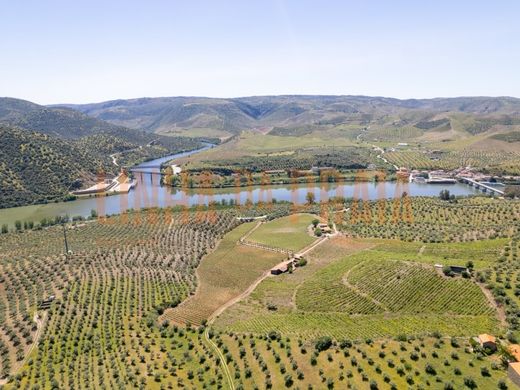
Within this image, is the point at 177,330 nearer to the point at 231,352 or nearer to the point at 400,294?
the point at 231,352

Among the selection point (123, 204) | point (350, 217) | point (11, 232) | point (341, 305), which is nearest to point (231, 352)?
point (341, 305)

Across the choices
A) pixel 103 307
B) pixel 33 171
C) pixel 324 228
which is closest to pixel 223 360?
pixel 103 307

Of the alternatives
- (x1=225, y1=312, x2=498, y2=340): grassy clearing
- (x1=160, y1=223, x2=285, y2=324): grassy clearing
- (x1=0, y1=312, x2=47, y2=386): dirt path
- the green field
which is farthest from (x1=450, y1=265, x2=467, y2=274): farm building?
(x1=0, y1=312, x2=47, y2=386): dirt path

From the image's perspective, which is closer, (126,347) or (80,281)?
(126,347)

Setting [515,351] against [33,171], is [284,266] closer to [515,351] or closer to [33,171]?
[515,351]

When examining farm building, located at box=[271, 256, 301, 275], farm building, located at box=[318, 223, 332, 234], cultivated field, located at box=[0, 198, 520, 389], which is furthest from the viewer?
farm building, located at box=[318, 223, 332, 234]

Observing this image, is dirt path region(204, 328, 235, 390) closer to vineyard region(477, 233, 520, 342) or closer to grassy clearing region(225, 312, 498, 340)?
grassy clearing region(225, 312, 498, 340)
